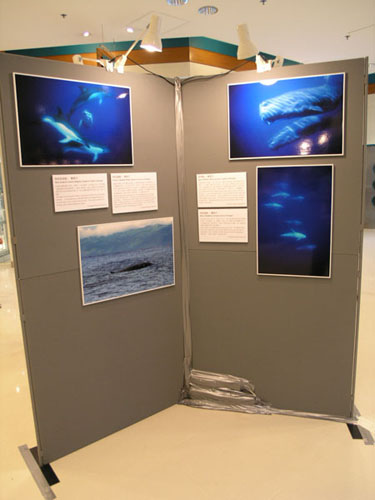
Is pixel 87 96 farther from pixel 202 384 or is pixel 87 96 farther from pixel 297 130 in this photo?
pixel 202 384

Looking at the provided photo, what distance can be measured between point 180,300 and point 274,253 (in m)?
0.81

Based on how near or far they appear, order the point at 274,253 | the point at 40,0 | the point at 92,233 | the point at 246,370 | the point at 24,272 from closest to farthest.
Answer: the point at 24,272, the point at 92,233, the point at 274,253, the point at 246,370, the point at 40,0

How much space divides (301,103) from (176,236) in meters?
1.27

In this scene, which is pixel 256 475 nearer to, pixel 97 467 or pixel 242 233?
pixel 97 467

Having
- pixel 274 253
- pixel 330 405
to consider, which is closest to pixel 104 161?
pixel 274 253

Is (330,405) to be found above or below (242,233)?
below

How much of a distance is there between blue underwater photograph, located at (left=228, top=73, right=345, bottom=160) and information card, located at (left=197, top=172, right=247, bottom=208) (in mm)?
154

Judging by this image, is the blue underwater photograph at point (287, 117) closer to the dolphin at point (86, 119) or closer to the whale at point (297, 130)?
the whale at point (297, 130)

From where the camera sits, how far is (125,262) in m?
2.84

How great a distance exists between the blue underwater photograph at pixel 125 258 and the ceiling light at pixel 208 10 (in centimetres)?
334

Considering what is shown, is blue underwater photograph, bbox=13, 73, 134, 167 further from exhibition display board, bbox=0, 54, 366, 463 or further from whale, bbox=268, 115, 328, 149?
whale, bbox=268, 115, 328, 149

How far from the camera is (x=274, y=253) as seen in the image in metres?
2.92

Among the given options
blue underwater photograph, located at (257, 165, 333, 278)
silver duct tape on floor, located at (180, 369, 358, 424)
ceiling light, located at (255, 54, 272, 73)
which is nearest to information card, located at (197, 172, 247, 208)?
blue underwater photograph, located at (257, 165, 333, 278)

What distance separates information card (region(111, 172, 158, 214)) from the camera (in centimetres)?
274
